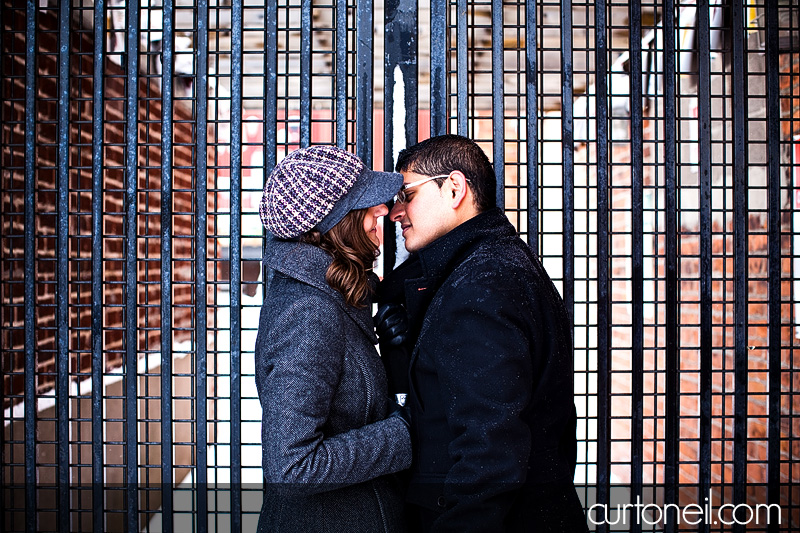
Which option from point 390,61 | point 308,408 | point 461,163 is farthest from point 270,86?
point 308,408

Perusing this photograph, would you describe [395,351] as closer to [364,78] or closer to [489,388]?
[489,388]

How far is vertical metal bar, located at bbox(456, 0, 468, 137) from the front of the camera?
7.08ft

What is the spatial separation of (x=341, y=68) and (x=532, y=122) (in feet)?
2.19

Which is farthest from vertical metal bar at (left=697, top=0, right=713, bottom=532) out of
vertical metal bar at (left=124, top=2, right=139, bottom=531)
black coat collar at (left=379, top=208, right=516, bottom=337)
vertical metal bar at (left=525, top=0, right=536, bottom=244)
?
vertical metal bar at (left=124, top=2, right=139, bottom=531)

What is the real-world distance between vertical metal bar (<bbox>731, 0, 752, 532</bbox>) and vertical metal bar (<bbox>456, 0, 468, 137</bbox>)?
0.85 m

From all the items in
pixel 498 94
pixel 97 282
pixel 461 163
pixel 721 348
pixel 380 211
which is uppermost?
pixel 498 94

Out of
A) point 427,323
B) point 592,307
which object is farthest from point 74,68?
point 592,307

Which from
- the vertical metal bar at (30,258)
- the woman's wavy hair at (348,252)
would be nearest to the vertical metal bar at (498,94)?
the woman's wavy hair at (348,252)

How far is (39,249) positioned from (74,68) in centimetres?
138

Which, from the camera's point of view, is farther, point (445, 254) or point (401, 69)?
point (401, 69)

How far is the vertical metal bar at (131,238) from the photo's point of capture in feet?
7.21

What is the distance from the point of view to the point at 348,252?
5.50 feet

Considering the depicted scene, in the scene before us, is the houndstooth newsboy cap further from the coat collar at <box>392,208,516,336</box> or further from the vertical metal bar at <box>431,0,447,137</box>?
the vertical metal bar at <box>431,0,447,137</box>

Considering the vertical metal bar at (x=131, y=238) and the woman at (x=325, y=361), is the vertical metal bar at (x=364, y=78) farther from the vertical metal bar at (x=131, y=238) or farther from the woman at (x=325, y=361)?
the vertical metal bar at (x=131, y=238)
